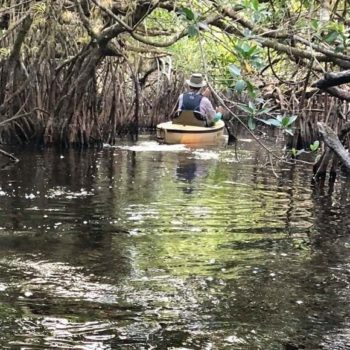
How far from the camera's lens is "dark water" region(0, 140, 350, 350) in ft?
13.5

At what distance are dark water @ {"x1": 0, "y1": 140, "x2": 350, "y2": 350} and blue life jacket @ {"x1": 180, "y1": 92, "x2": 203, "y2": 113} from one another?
5.08m

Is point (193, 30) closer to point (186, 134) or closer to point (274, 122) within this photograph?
point (274, 122)

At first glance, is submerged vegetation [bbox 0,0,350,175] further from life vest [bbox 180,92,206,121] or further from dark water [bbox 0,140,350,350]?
dark water [bbox 0,140,350,350]

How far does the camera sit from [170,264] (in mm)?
5465

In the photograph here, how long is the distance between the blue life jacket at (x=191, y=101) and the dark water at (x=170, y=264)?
5080mm

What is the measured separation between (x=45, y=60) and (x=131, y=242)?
7446mm

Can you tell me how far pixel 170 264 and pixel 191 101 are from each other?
9.83 metres

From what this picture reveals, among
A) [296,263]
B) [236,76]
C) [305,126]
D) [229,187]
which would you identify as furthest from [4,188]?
[305,126]

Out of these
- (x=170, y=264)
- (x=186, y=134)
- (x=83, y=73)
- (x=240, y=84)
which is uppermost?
(x=83, y=73)

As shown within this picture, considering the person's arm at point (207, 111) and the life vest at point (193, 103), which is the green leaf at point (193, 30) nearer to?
the life vest at point (193, 103)

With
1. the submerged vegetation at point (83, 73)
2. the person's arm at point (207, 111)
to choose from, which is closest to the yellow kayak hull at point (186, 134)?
the person's arm at point (207, 111)

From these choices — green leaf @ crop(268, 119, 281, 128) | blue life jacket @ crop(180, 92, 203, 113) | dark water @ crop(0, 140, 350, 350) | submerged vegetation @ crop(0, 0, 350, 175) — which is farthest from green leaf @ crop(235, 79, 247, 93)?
blue life jacket @ crop(180, 92, 203, 113)

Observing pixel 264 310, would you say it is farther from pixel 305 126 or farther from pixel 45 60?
pixel 305 126

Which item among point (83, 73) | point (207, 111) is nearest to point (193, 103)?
point (207, 111)
